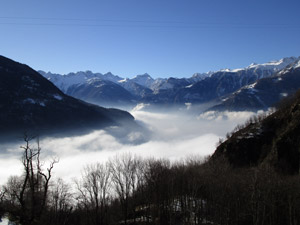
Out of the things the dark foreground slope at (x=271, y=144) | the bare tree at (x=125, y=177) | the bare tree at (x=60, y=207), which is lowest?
the bare tree at (x=60, y=207)

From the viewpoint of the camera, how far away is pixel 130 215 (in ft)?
237

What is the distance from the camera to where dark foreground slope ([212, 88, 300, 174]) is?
8925 centimetres

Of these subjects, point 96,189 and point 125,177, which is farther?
point 125,177

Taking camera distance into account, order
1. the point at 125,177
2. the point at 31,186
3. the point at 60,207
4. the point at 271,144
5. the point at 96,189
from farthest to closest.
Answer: the point at 271,144 → the point at 125,177 → the point at 96,189 → the point at 60,207 → the point at 31,186

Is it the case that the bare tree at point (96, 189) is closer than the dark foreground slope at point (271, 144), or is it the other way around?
the bare tree at point (96, 189)

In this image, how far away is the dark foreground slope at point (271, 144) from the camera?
89250 mm

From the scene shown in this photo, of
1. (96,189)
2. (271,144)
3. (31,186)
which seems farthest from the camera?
(271,144)

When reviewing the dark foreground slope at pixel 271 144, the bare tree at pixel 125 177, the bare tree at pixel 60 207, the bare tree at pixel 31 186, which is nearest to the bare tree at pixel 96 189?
the bare tree at pixel 125 177

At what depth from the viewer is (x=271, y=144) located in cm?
10025

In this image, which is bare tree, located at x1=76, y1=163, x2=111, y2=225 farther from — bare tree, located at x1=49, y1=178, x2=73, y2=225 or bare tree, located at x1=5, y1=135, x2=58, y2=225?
bare tree, located at x1=5, y1=135, x2=58, y2=225

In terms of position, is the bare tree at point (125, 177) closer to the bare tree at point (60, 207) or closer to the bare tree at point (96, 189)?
the bare tree at point (96, 189)

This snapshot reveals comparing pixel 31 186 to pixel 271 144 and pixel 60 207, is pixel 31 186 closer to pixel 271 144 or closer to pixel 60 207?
pixel 60 207

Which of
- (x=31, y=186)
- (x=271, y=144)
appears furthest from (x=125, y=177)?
(x=271, y=144)

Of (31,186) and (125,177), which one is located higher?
(31,186)
